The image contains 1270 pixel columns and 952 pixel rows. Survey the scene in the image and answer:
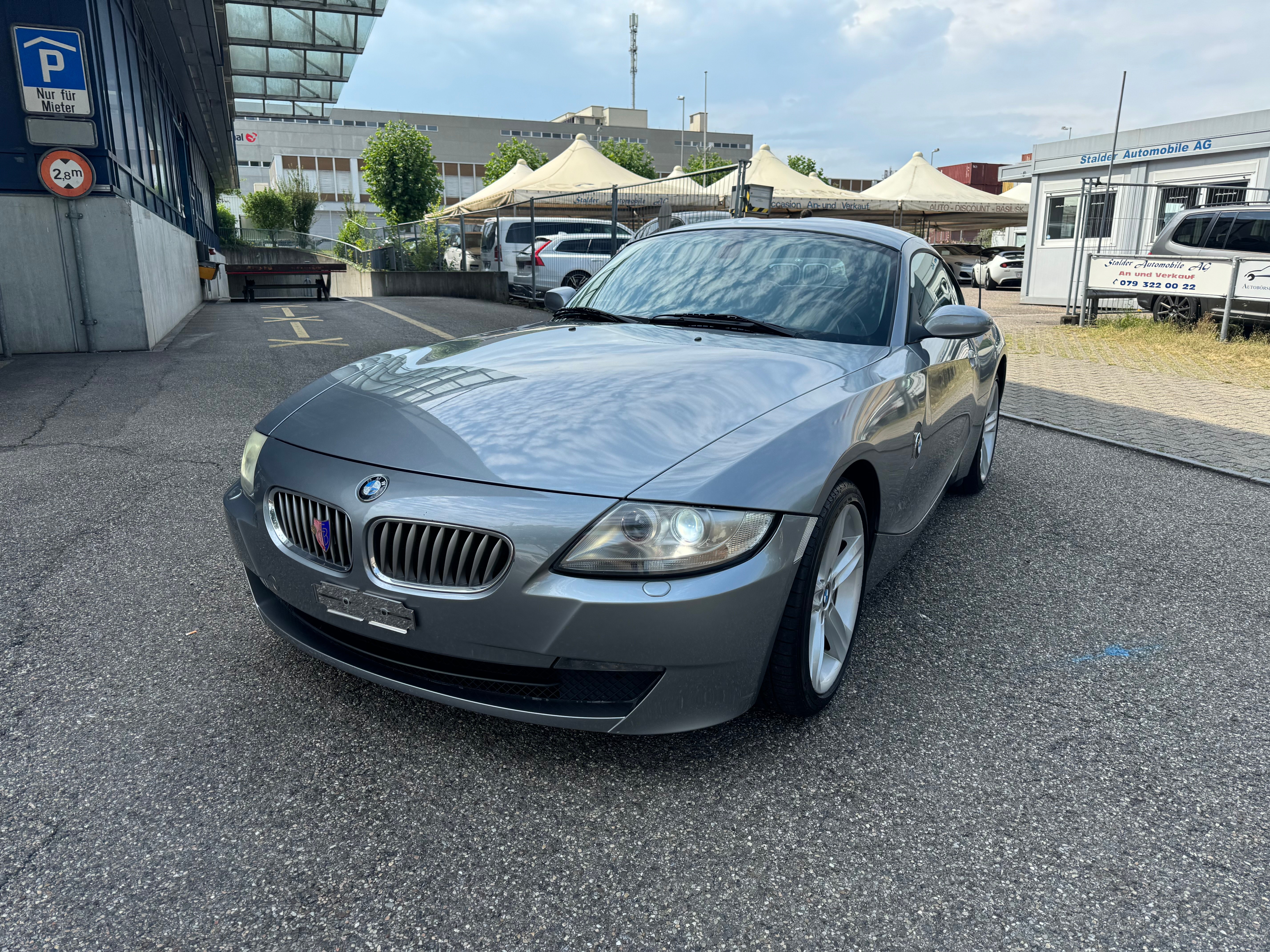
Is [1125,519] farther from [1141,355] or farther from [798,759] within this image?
[1141,355]

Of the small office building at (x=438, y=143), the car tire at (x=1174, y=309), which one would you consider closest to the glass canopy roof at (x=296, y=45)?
the car tire at (x=1174, y=309)

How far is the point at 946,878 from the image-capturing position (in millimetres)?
1913

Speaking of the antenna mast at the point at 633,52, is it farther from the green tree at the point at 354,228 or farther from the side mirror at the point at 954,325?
the side mirror at the point at 954,325

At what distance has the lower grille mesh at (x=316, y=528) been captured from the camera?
2.17 m

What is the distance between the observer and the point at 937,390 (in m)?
3.35

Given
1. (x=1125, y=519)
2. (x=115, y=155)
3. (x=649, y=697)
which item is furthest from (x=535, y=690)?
(x=115, y=155)

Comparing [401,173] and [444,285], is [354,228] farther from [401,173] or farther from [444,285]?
[444,285]

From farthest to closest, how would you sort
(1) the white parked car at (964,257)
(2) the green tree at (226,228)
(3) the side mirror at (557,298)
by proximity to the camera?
1. (2) the green tree at (226,228)
2. (1) the white parked car at (964,257)
3. (3) the side mirror at (557,298)

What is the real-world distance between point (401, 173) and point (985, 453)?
4613 centimetres

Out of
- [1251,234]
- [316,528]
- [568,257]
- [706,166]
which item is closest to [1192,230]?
[1251,234]

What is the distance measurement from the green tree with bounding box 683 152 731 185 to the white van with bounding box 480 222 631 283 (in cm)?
178

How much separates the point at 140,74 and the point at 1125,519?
724 inches

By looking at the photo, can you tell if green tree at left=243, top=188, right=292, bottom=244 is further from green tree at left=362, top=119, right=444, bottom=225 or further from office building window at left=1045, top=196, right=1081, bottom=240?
office building window at left=1045, top=196, right=1081, bottom=240

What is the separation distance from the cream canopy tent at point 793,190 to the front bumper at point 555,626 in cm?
2307
